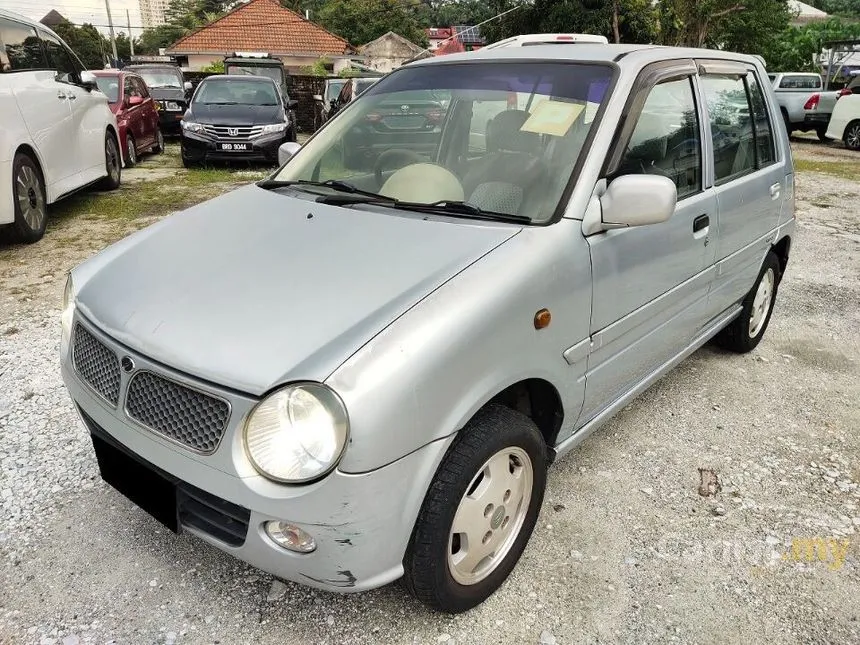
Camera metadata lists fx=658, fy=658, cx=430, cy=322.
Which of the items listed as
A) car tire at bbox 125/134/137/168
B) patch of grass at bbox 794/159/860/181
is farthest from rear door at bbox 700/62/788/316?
car tire at bbox 125/134/137/168

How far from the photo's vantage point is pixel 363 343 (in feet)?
5.45

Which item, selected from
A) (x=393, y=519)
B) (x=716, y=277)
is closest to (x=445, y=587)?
(x=393, y=519)

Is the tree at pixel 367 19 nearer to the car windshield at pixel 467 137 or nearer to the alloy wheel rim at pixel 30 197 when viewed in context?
the alloy wheel rim at pixel 30 197

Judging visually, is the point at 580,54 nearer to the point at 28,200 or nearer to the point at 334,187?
the point at 334,187

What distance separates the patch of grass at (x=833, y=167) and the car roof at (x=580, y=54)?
32.9 feet

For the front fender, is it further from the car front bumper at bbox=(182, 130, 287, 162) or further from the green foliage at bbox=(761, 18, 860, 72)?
the green foliage at bbox=(761, 18, 860, 72)

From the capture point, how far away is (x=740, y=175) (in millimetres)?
3293

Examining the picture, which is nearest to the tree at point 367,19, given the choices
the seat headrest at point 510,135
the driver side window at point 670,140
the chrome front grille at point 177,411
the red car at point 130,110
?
the red car at point 130,110

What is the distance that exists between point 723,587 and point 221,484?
5.60 feet

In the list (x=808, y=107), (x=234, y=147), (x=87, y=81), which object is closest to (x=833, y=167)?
(x=808, y=107)

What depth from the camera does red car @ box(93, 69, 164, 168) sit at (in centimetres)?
1046

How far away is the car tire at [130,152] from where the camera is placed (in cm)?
1061

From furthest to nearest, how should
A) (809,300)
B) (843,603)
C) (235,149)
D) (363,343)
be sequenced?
(235,149)
(809,300)
(843,603)
(363,343)

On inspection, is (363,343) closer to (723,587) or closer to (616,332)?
(616,332)
